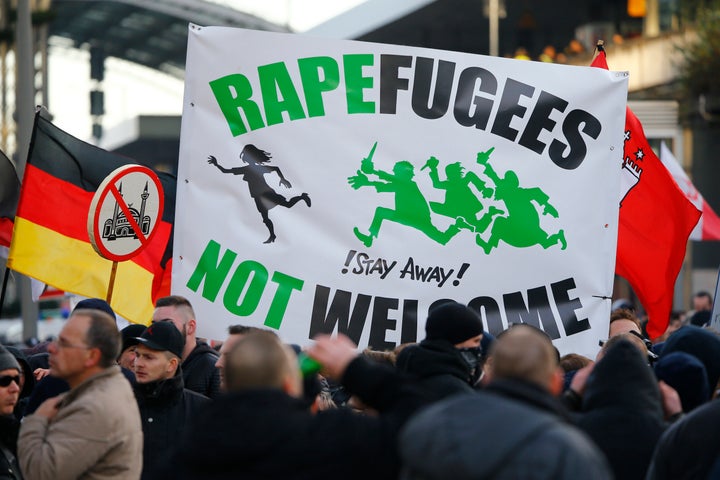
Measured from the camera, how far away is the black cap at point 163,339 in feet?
23.4

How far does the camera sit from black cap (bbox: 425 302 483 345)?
6.09 metres

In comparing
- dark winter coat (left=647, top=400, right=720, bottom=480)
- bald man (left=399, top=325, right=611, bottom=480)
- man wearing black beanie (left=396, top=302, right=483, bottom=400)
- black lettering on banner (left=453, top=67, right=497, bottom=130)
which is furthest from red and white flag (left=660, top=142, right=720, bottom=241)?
bald man (left=399, top=325, right=611, bottom=480)

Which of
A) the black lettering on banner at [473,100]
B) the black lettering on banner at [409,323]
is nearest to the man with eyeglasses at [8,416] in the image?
the black lettering on banner at [409,323]

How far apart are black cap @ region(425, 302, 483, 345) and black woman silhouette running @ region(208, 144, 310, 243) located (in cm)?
215

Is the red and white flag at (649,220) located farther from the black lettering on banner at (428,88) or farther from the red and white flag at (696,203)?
the red and white flag at (696,203)

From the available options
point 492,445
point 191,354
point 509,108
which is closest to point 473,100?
point 509,108

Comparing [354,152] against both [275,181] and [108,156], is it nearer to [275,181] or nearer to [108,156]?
[275,181]

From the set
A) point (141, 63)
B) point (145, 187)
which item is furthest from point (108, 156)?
point (141, 63)

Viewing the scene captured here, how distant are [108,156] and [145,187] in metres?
0.67

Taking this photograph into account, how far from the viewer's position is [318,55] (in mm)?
8289

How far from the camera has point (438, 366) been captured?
19.3ft

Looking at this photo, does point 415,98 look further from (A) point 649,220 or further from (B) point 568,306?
(A) point 649,220

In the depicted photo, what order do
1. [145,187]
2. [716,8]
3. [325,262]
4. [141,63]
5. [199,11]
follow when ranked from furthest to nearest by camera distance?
[141,63] → [199,11] → [716,8] → [145,187] → [325,262]

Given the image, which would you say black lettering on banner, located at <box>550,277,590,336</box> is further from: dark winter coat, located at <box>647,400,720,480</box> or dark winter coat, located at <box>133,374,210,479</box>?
dark winter coat, located at <box>647,400,720,480</box>
